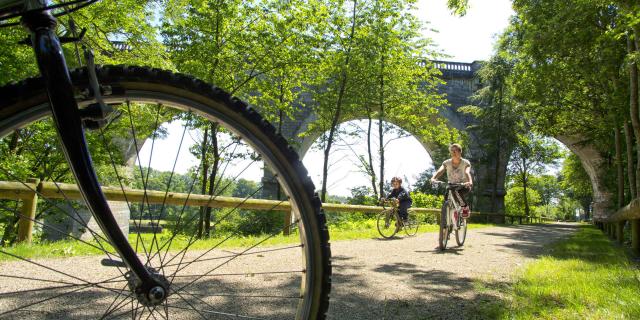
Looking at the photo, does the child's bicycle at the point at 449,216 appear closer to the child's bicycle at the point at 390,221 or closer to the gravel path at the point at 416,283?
the gravel path at the point at 416,283

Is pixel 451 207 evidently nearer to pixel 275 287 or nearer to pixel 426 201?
pixel 275 287

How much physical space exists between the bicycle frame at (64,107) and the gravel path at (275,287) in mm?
305

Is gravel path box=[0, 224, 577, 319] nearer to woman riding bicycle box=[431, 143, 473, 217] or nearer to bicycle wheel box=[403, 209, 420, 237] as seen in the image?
woman riding bicycle box=[431, 143, 473, 217]

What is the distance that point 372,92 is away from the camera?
60.6ft

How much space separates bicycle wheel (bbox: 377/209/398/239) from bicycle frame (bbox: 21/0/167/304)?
8.94m

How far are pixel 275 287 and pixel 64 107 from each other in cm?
237

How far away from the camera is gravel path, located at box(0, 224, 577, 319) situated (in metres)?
2.33

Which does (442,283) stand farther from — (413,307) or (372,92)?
(372,92)

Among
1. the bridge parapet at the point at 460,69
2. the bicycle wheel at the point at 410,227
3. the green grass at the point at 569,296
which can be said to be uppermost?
the bridge parapet at the point at 460,69

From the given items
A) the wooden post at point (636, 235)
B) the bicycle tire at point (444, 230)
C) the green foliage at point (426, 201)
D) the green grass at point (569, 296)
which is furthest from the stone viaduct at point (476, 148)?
the green grass at point (569, 296)

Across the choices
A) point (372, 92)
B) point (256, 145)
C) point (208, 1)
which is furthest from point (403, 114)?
point (256, 145)

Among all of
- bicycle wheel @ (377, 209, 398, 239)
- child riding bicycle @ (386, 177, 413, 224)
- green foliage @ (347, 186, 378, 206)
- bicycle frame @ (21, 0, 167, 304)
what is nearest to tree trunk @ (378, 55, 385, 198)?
green foliage @ (347, 186, 378, 206)

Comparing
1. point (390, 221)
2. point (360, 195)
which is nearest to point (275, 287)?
point (390, 221)

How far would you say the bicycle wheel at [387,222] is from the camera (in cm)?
992
